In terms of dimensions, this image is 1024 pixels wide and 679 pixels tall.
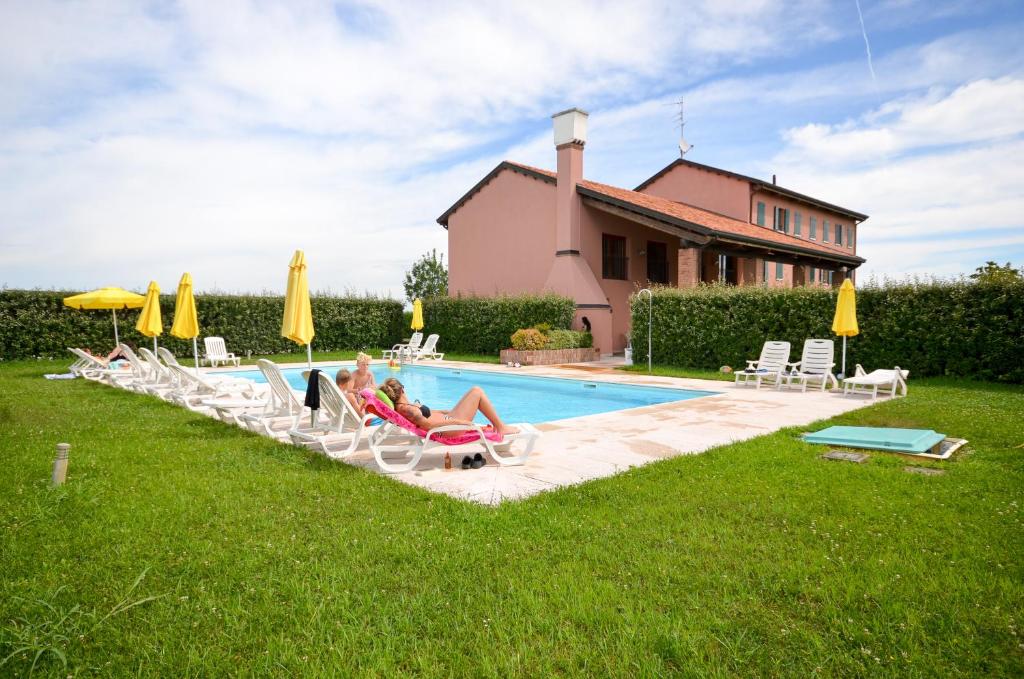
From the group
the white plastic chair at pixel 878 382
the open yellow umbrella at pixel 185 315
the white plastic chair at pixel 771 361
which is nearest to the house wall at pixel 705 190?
the white plastic chair at pixel 771 361

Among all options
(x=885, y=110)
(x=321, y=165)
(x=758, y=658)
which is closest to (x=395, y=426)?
(x=758, y=658)

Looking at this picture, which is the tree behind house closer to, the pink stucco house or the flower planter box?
the pink stucco house

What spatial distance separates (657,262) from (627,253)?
82.4 inches

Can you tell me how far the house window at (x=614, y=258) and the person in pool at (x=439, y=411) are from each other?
1649 cm

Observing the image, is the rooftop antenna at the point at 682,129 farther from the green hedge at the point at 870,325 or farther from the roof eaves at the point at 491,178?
the green hedge at the point at 870,325

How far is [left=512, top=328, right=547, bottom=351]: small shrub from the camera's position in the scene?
17906 mm

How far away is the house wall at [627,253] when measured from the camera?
2111cm

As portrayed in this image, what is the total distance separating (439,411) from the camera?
5.93m

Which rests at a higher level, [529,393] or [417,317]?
[417,317]

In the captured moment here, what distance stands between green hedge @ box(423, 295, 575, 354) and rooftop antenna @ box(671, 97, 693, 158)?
12.4 m

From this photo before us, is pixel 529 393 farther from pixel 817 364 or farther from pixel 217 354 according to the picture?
pixel 217 354

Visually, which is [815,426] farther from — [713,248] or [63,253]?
[63,253]

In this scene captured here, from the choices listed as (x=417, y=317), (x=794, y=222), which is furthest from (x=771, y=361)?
(x=794, y=222)

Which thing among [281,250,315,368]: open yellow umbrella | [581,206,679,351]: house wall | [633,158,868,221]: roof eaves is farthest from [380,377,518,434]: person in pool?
[633,158,868,221]: roof eaves
